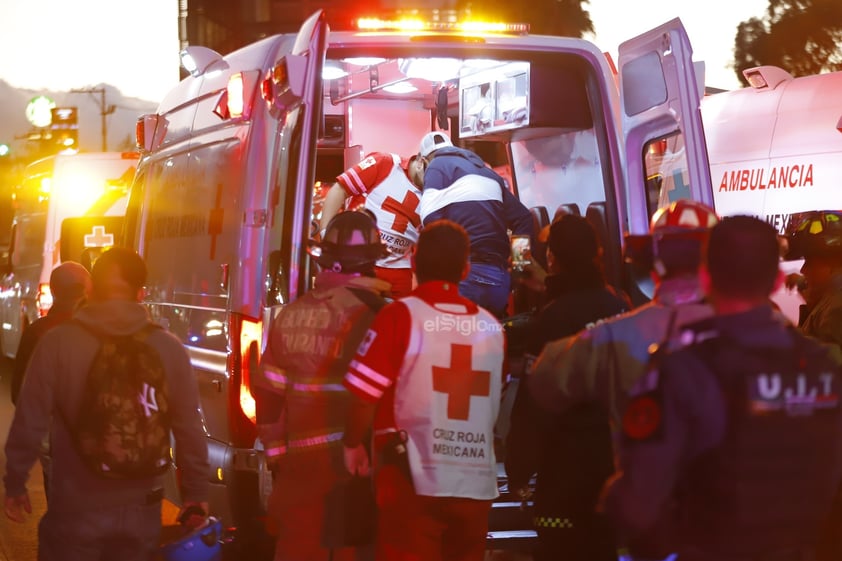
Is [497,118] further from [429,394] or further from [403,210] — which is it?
[429,394]

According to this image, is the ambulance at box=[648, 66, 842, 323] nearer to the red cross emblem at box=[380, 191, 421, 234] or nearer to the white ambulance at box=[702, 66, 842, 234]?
the white ambulance at box=[702, 66, 842, 234]

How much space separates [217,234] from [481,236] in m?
1.45

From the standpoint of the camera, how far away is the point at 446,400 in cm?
471

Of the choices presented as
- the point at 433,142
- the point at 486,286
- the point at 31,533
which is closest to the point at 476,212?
the point at 486,286

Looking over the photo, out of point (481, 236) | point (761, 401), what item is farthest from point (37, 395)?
point (481, 236)

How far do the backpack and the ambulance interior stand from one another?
2.13 meters

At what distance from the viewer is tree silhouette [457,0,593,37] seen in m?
36.3

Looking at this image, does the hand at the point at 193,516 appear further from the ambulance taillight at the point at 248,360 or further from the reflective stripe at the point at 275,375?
the ambulance taillight at the point at 248,360

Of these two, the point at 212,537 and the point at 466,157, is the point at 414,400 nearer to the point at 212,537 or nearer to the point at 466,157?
the point at 212,537

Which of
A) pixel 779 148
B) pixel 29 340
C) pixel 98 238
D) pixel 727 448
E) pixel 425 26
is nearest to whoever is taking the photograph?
pixel 727 448

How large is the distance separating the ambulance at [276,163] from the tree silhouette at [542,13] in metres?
28.4

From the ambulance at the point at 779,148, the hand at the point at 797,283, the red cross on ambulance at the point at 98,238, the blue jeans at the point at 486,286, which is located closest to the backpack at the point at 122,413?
the blue jeans at the point at 486,286

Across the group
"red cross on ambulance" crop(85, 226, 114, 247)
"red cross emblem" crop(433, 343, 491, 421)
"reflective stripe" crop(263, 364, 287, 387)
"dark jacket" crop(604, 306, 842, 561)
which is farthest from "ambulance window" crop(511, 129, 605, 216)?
"red cross on ambulance" crop(85, 226, 114, 247)

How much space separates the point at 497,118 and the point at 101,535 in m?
4.77
